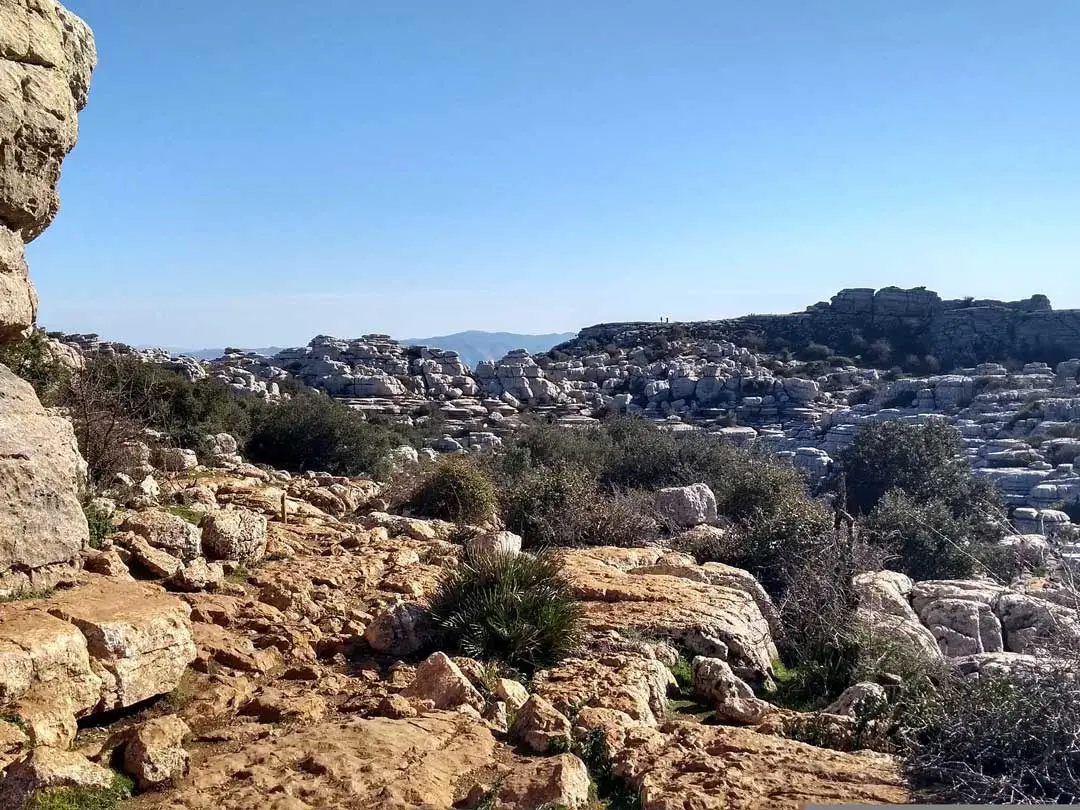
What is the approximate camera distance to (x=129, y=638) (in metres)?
4.69

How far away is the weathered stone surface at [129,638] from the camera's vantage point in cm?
457

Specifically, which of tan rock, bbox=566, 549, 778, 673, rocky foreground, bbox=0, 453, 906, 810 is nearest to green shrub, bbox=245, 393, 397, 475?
tan rock, bbox=566, 549, 778, 673

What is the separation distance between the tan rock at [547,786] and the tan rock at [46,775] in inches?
76.4

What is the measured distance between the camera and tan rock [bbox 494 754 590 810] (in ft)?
13.3

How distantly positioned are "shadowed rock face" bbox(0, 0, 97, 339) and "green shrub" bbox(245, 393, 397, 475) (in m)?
14.8

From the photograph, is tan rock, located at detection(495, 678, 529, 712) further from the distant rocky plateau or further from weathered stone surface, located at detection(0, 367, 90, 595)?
the distant rocky plateau

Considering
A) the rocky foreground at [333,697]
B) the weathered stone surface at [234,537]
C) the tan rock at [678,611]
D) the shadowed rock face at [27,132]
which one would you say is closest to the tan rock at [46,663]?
the rocky foreground at [333,697]

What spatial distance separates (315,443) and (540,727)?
17538 mm

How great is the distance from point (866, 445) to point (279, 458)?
17255 mm

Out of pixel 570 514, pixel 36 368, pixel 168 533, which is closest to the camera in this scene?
pixel 168 533

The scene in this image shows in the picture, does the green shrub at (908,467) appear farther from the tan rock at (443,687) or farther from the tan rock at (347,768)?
the tan rock at (347,768)

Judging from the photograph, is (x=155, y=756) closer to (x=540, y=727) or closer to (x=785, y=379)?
(x=540, y=727)

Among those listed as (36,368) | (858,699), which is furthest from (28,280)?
(36,368)

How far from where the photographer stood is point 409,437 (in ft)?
102
